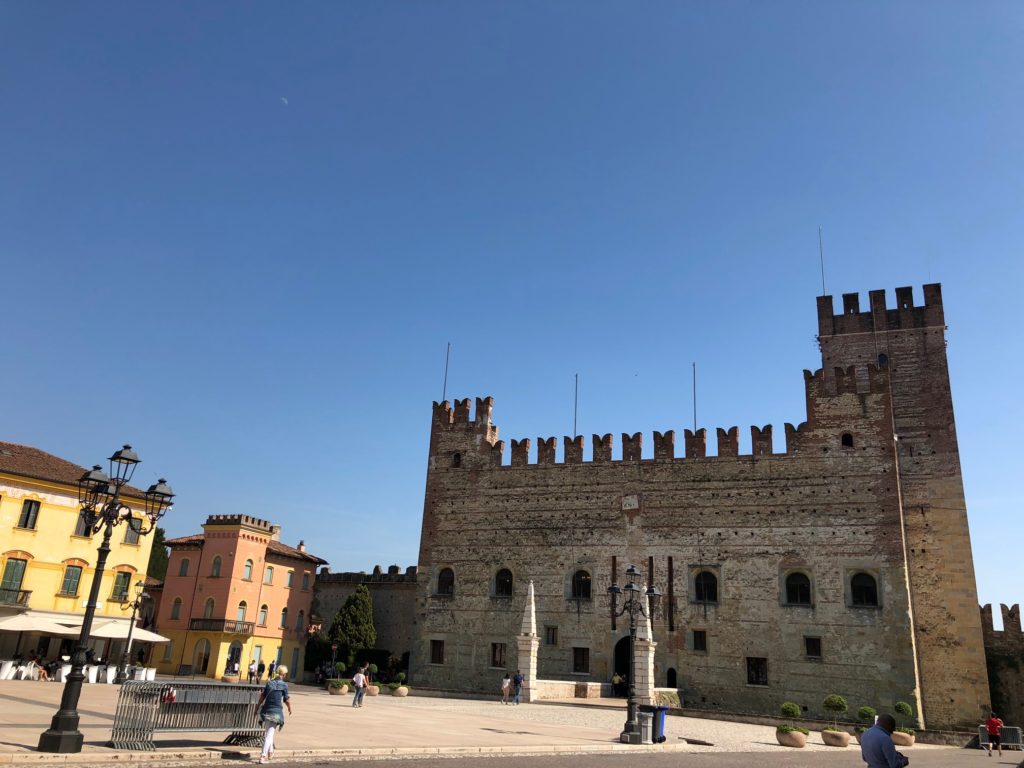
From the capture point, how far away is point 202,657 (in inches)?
1457

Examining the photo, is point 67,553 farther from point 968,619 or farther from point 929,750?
point 968,619

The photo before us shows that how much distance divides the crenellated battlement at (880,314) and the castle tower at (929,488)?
0.14 feet

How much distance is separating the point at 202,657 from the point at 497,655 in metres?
15.3

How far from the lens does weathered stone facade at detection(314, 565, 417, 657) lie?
3916cm

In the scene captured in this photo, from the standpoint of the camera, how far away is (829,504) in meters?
29.0

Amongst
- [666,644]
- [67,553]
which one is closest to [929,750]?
[666,644]

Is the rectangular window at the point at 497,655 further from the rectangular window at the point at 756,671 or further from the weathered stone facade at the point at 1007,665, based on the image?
the weathered stone facade at the point at 1007,665

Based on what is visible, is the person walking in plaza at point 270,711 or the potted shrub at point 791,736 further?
the potted shrub at point 791,736

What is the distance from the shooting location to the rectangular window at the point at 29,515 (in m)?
27.6

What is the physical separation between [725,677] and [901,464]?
11.3 metres

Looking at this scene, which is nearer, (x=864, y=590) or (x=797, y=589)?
(x=864, y=590)

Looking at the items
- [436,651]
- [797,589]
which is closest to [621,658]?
[797,589]

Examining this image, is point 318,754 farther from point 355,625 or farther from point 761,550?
point 355,625

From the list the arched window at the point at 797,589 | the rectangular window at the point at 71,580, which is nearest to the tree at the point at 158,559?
the rectangular window at the point at 71,580
